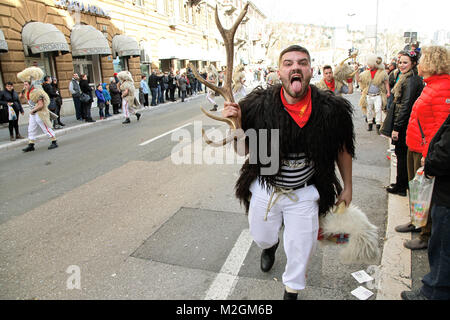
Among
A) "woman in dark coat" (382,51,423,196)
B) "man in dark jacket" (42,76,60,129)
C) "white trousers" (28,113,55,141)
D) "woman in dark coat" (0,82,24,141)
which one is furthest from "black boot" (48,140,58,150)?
"woman in dark coat" (382,51,423,196)

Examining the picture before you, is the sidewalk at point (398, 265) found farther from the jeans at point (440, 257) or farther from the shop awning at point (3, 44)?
the shop awning at point (3, 44)

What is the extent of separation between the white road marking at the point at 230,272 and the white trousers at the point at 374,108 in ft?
22.5

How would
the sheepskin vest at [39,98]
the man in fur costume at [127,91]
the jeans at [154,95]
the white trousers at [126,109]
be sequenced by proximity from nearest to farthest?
the sheepskin vest at [39,98] < the man in fur costume at [127,91] < the white trousers at [126,109] < the jeans at [154,95]

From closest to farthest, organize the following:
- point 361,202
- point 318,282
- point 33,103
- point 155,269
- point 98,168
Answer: point 318,282, point 155,269, point 361,202, point 98,168, point 33,103

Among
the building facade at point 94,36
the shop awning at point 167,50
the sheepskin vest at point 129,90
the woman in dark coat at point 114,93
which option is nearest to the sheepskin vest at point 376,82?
the sheepskin vest at point 129,90

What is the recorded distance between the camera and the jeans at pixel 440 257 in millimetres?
2283

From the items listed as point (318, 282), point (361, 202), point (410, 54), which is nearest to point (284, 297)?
point (318, 282)

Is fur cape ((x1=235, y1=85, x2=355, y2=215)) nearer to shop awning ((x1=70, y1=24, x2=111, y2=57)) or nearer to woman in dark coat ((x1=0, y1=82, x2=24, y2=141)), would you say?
woman in dark coat ((x1=0, y1=82, x2=24, y2=141))

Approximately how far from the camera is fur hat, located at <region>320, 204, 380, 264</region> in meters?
2.46

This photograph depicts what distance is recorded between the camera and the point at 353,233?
97.3 inches

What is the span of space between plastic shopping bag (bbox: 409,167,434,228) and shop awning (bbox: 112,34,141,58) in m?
20.1

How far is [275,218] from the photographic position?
8.30 feet

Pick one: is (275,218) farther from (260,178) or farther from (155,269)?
(155,269)

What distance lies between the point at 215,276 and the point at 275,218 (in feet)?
3.07
